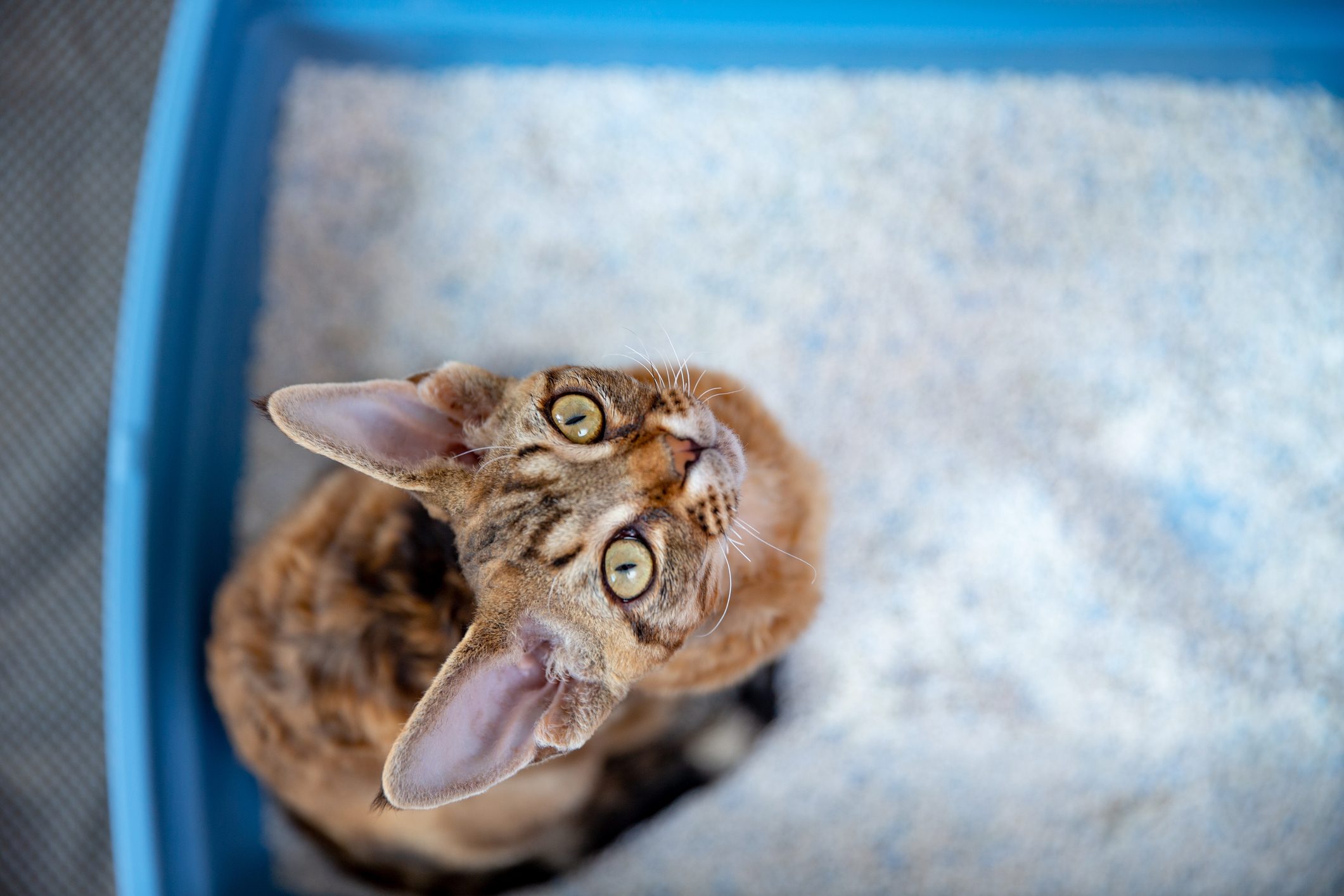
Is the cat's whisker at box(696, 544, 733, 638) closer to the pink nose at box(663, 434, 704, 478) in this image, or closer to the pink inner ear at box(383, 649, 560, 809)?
the pink nose at box(663, 434, 704, 478)

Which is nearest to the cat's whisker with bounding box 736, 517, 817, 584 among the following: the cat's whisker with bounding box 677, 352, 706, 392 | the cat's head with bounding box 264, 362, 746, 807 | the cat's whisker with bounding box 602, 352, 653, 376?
the cat's head with bounding box 264, 362, 746, 807

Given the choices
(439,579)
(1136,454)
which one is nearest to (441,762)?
(439,579)

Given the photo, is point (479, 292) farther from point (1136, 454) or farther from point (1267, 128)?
point (1267, 128)

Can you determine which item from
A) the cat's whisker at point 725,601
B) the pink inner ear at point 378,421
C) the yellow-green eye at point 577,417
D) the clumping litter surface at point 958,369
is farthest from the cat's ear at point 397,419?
the clumping litter surface at point 958,369

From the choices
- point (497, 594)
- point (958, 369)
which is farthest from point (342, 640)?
point (958, 369)

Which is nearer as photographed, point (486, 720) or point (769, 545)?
point (486, 720)

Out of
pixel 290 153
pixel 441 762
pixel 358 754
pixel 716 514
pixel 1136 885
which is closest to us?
pixel 441 762

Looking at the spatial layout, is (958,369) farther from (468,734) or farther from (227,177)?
(227,177)

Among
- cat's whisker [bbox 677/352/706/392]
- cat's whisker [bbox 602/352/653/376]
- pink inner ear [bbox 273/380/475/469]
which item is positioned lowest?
pink inner ear [bbox 273/380/475/469]
